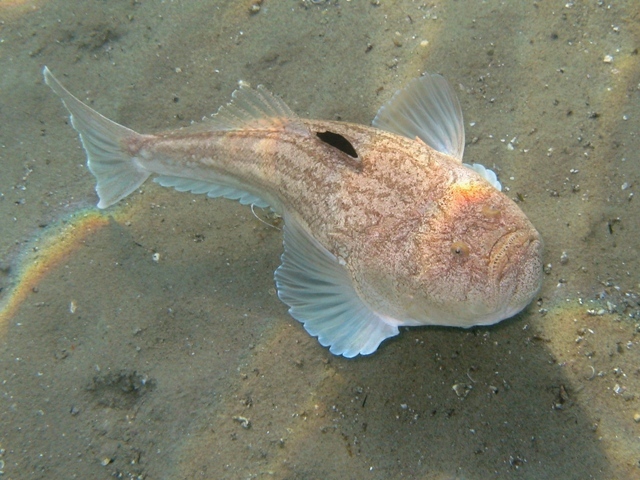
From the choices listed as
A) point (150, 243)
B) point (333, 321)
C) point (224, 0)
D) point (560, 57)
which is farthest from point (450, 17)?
point (150, 243)

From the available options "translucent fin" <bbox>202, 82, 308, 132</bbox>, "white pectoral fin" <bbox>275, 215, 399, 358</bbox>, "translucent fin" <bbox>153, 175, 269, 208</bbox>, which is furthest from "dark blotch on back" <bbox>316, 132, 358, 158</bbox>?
"translucent fin" <bbox>153, 175, 269, 208</bbox>

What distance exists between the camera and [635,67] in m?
3.94

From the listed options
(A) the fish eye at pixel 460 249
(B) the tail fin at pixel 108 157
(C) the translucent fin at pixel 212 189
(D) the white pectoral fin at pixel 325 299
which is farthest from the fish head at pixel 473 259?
(B) the tail fin at pixel 108 157

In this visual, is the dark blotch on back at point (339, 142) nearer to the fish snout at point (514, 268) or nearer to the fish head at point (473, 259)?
the fish head at point (473, 259)

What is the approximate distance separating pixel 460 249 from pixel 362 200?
2.56 feet

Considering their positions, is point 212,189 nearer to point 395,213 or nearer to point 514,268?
point 395,213

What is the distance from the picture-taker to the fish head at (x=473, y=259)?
2596 millimetres

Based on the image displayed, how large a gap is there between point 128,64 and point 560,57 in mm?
4510

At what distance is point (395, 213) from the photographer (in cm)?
299

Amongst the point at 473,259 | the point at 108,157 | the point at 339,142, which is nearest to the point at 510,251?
the point at 473,259

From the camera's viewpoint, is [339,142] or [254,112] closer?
[339,142]

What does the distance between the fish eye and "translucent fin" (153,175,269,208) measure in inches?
71.9

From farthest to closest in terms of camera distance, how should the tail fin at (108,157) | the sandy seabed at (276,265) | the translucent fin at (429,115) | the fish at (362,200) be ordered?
the tail fin at (108,157)
the translucent fin at (429,115)
the sandy seabed at (276,265)
the fish at (362,200)

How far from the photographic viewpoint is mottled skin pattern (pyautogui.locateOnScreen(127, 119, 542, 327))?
8.69ft
